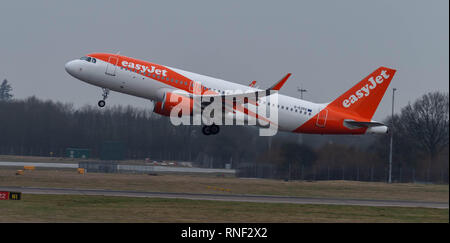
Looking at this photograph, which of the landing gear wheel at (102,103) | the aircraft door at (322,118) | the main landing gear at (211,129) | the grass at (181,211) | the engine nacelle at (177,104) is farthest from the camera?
the aircraft door at (322,118)

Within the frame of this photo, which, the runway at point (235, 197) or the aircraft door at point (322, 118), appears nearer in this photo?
the runway at point (235, 197)

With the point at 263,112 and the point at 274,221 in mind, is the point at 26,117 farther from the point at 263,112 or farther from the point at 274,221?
the point at 274,221

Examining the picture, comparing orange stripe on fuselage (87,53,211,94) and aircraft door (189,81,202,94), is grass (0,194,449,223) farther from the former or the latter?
orange stripe on fuselage (87,53,211,94)

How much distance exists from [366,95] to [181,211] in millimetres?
22705

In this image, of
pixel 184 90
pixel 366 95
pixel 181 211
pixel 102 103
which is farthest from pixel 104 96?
pixel 366 95

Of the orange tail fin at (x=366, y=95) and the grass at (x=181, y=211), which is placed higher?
the orange tail fin at (x=366, y=95)

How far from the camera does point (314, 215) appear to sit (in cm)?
3123

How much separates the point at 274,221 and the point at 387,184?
2774 cm

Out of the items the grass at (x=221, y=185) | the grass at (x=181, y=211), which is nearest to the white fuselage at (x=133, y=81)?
the grass at (x=221, y=185)

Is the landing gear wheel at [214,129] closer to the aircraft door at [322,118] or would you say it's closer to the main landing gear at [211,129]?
the main landing gear at [211,129]

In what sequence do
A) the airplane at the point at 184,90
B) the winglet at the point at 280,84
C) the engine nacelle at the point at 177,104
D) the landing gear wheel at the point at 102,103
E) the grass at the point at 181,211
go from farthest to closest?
the landing gear wheel at the point at 102,103 < the airplane at the point at 184,90 < the engine nacelle at the point at 177,104 < the winglet at the point at 280,84 < the grass at the point at 181,211

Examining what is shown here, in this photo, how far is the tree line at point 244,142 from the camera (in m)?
49.1
